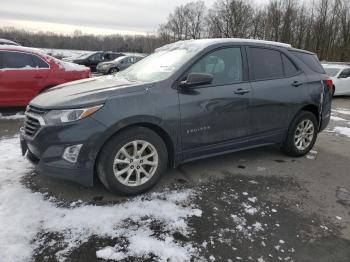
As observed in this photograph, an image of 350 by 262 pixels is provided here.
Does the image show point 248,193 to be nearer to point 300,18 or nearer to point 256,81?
point 256,81

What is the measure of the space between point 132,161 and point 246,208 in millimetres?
1331

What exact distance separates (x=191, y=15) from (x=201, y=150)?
2759 inches

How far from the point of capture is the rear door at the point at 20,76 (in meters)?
8.05

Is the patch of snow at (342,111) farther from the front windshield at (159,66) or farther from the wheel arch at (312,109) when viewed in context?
the front windshield at (159,66)

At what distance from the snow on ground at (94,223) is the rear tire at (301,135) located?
214cm

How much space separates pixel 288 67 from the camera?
17.8 ft

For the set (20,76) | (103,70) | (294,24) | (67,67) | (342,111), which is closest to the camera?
(20,76)

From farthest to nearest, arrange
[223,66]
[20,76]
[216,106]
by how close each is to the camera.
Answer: [20,76], [223,66], [216,106]

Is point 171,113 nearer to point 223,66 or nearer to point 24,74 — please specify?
point 223,66

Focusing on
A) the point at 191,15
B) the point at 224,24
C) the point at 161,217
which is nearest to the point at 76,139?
the point at 161,217

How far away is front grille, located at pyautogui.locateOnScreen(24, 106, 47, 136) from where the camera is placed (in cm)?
381

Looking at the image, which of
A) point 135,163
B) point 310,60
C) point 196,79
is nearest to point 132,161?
point 135,163

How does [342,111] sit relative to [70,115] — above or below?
below

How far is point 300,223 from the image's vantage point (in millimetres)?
3676
